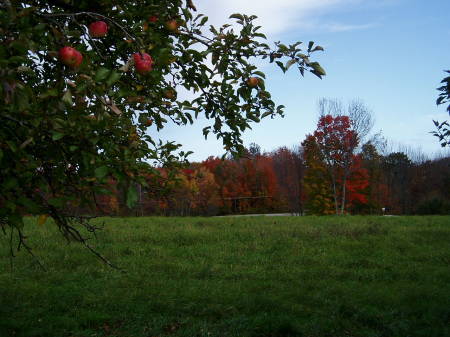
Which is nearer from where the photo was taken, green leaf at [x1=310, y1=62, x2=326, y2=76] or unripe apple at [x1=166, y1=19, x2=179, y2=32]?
green leaf at [x1=310, y1=62, x2=326, y2=76]

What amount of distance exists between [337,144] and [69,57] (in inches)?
1316

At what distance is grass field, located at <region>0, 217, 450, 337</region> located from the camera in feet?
19.7

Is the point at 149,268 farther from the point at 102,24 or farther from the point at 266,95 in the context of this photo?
the point at 102,24

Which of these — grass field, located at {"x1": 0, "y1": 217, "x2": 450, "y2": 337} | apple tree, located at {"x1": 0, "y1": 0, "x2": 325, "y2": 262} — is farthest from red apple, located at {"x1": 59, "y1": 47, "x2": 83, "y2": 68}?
grass field, located at {"x1": 0, "y1": 217, "x2": 450, "y2": 337}

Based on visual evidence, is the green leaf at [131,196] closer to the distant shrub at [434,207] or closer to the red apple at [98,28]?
the red apple at [98,28]

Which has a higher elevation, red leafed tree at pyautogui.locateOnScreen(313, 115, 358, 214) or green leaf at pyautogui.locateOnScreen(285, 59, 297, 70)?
red leafed tree at pyautogui.locateOnScreen(313, 115, 358, 214)

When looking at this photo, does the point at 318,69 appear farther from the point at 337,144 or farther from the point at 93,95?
the point at 337,144

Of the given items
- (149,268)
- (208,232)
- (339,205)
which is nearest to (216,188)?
(339,205)

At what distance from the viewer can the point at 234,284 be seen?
314 inches

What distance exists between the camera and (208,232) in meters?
13.1

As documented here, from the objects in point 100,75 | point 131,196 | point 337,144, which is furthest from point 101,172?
point 337,144

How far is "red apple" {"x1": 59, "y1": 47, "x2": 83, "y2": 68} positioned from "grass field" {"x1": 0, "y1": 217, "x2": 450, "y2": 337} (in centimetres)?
420

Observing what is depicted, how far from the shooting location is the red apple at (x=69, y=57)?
2441mm

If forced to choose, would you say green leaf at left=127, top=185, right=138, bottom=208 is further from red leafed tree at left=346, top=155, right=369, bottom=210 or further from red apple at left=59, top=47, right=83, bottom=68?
red leafed tree at left=346, top=155, right=369, bottom=210
